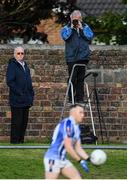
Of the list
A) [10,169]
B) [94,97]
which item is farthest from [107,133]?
[10,169]

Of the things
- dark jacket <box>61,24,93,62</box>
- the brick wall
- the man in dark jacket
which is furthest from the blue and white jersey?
the brick wall

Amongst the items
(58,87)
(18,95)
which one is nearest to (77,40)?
(18,95)

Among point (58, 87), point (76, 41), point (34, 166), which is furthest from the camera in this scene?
point (58, 87)

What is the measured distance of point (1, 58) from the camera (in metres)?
16.9

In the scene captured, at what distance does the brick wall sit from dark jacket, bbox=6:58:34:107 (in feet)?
7.74

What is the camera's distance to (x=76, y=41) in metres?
14.1

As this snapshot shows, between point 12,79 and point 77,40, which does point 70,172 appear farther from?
point 12,79

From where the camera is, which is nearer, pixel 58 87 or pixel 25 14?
pixel 58 87

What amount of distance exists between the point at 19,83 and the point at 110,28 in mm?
4889

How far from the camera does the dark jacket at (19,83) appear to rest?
14398mm

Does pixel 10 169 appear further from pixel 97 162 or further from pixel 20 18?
pixel 20 18

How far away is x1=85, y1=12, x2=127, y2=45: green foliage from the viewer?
1850cm

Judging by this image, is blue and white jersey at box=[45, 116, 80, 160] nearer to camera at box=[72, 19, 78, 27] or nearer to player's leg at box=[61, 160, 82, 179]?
player's leg at box=[61, 160, 82, 179]

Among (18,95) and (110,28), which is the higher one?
(110,28)
